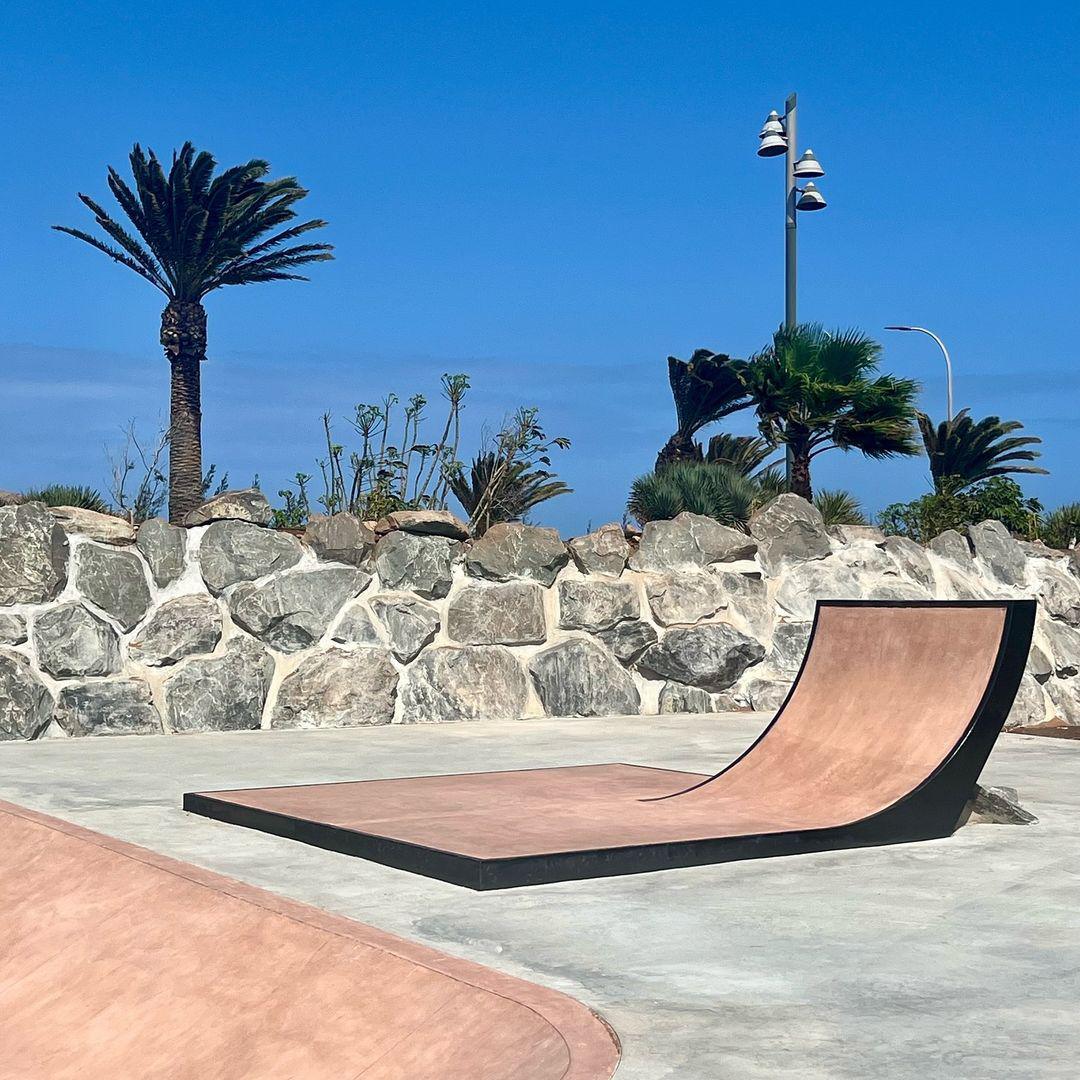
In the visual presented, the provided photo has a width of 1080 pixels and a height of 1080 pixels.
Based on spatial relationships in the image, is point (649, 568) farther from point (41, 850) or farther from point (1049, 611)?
point (41, 850)

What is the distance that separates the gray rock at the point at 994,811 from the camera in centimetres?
606

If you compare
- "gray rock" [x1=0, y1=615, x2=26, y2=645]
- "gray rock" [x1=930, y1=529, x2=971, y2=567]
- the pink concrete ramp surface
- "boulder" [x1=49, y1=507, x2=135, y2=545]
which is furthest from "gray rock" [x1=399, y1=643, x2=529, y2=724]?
the pink concrete ramp surface

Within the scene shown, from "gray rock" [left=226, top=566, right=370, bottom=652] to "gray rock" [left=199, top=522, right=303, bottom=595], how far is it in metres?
0.08

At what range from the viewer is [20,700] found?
372 inches

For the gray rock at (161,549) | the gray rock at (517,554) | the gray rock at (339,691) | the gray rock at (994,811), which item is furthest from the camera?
the gray rock at (517,554)

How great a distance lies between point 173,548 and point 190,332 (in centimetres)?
1828

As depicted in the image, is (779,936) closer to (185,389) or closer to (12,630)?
(12,630)

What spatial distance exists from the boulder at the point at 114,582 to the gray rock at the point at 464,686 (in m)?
2.06

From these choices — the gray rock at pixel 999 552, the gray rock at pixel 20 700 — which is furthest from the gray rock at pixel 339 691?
the gray rock at pixel 999 552

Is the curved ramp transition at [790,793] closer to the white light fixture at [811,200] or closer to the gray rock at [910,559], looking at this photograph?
the gray rock at [910,559]

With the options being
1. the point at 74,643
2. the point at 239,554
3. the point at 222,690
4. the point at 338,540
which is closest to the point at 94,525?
the point at 74,643

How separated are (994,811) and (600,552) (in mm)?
5639

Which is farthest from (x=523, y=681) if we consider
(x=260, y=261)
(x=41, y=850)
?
(x=260, y=261)

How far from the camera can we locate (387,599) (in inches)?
422
